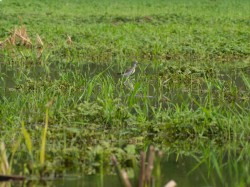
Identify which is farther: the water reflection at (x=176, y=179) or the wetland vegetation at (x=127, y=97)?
the wetland vegetation at (x=127, y=97)

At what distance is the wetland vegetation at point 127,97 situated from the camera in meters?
6.62

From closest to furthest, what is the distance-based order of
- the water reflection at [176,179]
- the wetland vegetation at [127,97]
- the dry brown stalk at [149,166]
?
the dry brown stalk at [149,166], the water reflection at [176,179], the wetland vegetation at [127,97]

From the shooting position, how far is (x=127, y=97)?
9.83 metres

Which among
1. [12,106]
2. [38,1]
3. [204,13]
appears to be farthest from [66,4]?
[12,106]

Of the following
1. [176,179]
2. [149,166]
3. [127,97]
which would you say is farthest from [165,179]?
[127,97]

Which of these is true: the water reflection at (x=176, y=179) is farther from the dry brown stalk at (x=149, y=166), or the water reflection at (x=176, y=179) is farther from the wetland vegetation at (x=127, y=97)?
the dry brown stalk at (x=149, y=166)

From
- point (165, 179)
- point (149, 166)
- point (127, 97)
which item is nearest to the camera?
point (149, 166)

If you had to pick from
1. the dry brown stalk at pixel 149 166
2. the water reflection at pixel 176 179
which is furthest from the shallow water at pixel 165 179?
the dry brown stalk at pixel 149 166

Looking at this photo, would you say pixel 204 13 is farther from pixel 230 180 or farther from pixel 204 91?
pixel 230 180

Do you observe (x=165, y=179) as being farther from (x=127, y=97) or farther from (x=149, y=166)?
(x=127, y=97)

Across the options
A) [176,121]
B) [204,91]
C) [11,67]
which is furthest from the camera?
[11,67]

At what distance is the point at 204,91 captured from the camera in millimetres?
10836

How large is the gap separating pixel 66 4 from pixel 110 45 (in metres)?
11.6

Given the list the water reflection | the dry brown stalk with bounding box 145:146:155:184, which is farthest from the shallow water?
the dry brown stalk with bounding box 145:146:155:184
